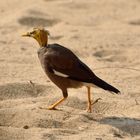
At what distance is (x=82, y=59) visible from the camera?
8.40 meters

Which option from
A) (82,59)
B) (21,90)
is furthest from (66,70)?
(82,59)

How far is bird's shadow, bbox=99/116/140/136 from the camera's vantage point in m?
5.72

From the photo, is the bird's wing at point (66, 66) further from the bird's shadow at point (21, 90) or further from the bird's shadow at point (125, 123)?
the bird's shadow at point (21, 90)

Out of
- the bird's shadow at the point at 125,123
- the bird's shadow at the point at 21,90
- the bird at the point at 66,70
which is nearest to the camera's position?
the bird's shadow at the point at 125,123

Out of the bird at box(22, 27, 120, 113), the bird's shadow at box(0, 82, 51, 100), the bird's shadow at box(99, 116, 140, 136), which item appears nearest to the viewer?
the bird's shadow at box(99, 116, 140, 136)

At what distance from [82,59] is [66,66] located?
2.31 metres

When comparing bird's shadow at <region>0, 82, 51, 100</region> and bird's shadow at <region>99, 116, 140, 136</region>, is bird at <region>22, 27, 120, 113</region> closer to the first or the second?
bird's shadow at <region>99, 116, 140, 136</region>

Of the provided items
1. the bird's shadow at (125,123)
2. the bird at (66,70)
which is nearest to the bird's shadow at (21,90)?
the bird at (66,70)

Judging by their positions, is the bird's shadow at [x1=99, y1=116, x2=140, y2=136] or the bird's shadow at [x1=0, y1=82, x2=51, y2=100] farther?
the bird's shadow at [x1=0, y1=82, x2=51, y2=100]

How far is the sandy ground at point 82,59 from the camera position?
18.8 ft

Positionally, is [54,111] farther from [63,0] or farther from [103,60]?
[63,0]

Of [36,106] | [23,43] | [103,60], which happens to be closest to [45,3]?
[23,43]

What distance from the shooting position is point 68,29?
32.1ft

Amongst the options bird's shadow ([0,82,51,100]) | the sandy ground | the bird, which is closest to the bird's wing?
the bird
